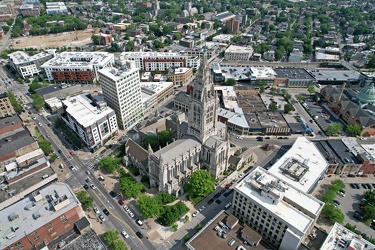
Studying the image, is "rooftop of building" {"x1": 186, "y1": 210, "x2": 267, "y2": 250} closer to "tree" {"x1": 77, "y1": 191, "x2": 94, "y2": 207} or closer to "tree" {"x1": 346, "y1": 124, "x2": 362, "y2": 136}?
"tree" {"x1": 77, "y1": 191, "x2": 94, "y2": 207}

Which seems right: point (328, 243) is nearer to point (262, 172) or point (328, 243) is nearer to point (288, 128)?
point (262, 172)

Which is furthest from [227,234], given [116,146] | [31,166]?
[31,166]

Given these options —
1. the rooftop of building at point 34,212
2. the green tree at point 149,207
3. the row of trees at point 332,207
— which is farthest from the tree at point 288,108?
the rooftop of building at point 34,212

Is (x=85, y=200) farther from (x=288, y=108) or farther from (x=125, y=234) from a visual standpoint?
(x=288, y=108)

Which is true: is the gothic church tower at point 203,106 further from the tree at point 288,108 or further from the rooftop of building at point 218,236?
the tree at point 288,108

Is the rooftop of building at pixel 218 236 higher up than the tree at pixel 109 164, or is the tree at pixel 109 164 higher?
the rooftop of building at pixel 218 236

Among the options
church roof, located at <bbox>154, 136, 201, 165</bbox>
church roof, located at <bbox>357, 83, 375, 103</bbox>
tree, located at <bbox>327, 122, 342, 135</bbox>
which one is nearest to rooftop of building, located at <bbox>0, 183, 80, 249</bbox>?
church roof, located at <bbox>154, 136, 201, 165</bbox>

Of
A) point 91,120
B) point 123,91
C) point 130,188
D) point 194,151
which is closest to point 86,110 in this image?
point 91,120
